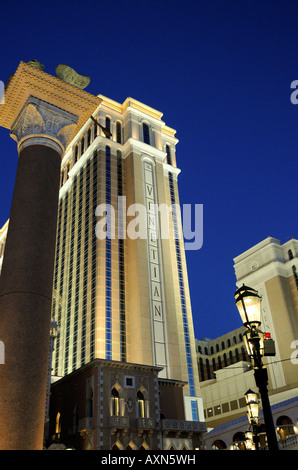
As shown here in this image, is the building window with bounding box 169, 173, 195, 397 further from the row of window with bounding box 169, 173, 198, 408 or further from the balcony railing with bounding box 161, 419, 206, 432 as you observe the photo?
the balcony railing with bounding box 161, 419, 206, 432

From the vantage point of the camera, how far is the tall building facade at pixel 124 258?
7656cm

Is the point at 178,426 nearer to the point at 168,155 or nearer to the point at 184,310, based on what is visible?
the point at 184,310

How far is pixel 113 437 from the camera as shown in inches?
1364

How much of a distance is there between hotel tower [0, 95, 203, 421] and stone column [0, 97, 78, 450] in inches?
1866

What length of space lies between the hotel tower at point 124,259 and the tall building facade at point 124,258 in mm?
197

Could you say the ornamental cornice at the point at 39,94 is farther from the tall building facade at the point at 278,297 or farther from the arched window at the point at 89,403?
the tall building facade at the point at 278,297

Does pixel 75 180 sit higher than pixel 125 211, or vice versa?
pixel 75 180

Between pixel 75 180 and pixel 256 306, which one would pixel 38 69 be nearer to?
pixel 256 306

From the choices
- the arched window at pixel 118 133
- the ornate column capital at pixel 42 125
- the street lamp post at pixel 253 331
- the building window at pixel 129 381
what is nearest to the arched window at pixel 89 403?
the building window at pixel 129 381

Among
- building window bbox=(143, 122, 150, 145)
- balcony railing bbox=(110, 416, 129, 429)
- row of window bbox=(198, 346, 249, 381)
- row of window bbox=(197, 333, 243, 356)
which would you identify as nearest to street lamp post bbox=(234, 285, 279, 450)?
balcony railing bbox=(110, 416, 129, 429)

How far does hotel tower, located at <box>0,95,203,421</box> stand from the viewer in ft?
251

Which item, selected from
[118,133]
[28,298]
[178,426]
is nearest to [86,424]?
[178,426]
